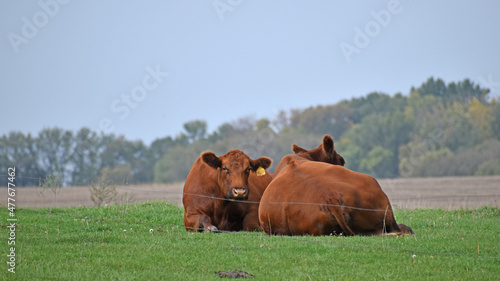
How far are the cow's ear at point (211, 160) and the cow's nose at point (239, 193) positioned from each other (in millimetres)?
912

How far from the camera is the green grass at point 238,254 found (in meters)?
7.95

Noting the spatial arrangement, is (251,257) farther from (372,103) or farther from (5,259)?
(372,103)

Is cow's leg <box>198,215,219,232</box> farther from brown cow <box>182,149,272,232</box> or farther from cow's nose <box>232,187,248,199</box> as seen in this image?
cow's nose <box>232,187,248,199</box>

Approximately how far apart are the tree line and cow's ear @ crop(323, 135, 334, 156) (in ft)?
204

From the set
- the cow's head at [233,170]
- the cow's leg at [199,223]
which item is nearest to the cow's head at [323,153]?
the cow's head at [233,170]

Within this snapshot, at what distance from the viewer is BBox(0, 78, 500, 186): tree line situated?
8225 cm

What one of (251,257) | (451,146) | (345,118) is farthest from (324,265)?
(345,118)

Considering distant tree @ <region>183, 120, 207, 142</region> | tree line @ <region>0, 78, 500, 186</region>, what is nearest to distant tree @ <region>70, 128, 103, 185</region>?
tree line @ <region>0, 78, 500, 186</region>

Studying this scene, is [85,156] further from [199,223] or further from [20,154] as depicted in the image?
[199,223]

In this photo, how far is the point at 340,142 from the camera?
99.4 m

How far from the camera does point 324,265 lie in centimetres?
845

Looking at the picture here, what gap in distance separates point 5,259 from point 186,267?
235 cm

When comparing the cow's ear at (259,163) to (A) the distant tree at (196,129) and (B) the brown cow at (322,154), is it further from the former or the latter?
(A) the distant tree at (196,129)

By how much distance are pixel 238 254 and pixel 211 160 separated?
160 inches
